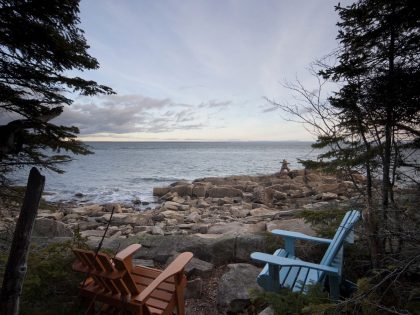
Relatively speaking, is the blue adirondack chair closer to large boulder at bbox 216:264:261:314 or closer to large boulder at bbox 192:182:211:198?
large boulder at bbox 216:264:261:314

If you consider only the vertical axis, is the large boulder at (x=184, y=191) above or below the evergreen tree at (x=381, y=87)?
below

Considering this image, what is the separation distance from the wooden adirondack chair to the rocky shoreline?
2.75ft

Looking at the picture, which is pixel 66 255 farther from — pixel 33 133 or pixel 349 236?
pixel 349 236

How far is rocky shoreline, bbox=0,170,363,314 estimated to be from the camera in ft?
13.2

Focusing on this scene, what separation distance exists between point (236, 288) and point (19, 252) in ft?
8.07

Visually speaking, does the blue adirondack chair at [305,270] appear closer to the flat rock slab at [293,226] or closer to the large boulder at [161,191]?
the flat rock slab at [293,226]

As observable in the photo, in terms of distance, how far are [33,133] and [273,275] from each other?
3.26 metres

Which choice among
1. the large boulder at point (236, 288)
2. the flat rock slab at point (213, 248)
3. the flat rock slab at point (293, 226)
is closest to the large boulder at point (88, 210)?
the flat rock slab at point (213, 248)

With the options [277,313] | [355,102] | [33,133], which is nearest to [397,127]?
[355,102]

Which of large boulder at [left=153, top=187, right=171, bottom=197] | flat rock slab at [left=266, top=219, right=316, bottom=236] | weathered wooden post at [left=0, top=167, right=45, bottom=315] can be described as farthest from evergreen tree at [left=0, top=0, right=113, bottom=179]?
large boulder at [left=153, top=187, right=171, bottom=197]

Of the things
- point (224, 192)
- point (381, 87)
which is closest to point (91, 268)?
point (381, 87)

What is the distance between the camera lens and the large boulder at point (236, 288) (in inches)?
142

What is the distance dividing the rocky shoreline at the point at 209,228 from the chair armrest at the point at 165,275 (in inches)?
36.7

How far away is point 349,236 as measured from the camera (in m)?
3.58
